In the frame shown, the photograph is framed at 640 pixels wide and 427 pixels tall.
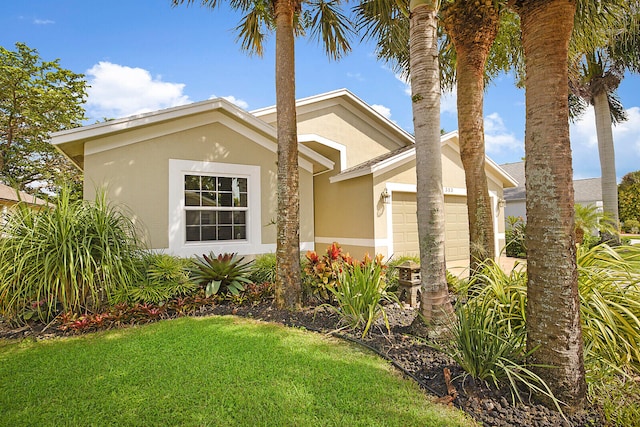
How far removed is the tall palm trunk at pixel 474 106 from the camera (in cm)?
576

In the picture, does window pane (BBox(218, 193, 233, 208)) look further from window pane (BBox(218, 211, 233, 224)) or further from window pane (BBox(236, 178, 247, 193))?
window pane (BBox(236, 178, 247, 193))

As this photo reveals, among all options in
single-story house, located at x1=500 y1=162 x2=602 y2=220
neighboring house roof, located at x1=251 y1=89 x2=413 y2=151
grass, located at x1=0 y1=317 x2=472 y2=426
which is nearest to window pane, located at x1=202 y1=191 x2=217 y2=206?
grass, located at x1=0 y1=317 x2=472 y2=426

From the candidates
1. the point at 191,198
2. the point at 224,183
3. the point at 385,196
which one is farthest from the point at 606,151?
the point at 191,198

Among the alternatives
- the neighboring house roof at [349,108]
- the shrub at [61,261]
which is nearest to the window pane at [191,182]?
the shrub at [61,261]

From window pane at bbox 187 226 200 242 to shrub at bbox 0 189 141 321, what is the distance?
1.87 m

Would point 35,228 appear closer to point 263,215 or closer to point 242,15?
point 263,215

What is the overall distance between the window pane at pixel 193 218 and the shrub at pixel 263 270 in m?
1.85

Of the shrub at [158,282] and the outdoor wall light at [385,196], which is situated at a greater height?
the outdoor wall light at [385,196]

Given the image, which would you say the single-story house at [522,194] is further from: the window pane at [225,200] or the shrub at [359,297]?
the shrub at [359,297]

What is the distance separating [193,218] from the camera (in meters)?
7.81

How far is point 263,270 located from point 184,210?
244 cm

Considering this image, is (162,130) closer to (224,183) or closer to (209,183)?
(209,183)

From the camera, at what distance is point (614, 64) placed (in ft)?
49.1

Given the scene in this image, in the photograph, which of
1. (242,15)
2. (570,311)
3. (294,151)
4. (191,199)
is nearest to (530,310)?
(570,311)
